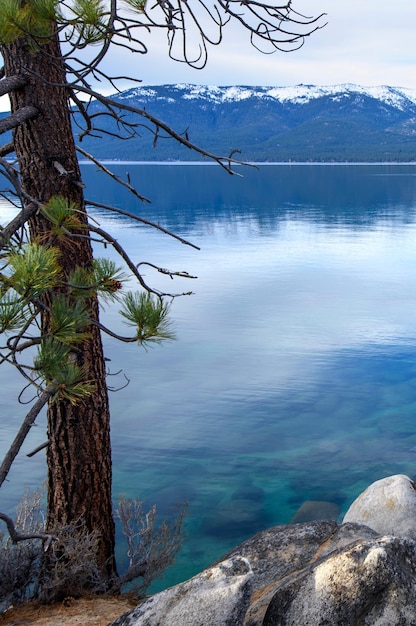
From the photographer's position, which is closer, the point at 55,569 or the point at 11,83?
the point at 11,83

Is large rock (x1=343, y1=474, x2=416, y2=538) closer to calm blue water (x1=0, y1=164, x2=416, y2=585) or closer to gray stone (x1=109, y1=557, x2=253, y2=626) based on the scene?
calm blue water (x1=0, y1=164, x2=416, y2=585)

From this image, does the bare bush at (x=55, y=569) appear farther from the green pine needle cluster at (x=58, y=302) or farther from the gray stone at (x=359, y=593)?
the gray stone at (x=359, y=593)

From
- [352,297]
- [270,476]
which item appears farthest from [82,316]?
[352,297]

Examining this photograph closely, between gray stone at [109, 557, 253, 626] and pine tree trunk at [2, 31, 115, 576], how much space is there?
210cm

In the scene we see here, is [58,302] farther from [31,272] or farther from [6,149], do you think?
[6,149]

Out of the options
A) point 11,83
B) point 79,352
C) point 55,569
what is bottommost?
point 55,569

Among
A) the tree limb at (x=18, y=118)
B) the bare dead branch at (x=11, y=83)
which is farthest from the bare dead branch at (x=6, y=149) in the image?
the bare dead branch at (x=11, y=83)

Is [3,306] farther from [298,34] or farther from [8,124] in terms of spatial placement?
[298,34]

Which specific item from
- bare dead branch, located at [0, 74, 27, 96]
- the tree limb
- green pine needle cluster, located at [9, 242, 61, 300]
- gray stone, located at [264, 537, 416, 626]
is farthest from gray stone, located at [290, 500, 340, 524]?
green pine needle cluster, located at [9, 242, 61, 300]

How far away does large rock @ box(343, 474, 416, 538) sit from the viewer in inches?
314

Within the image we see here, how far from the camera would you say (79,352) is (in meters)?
6.99

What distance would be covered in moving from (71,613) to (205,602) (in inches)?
92.9

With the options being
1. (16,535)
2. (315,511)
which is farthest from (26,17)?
(315,511)

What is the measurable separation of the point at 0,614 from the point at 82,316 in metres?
3.41
